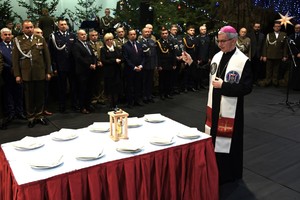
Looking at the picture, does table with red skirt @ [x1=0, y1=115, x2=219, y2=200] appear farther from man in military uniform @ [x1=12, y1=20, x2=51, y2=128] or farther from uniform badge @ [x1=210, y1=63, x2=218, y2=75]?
man in military uniform @ [x1=12, y1=20, x2=51, y2=128]

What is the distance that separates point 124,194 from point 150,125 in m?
0.84

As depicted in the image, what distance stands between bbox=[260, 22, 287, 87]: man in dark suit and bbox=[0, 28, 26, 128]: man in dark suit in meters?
6.24

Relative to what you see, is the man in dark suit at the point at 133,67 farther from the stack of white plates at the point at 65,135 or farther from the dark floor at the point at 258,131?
the stack of white plates at the point at 65,135

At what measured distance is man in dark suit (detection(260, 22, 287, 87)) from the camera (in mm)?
8477

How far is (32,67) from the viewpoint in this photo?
5152 mm

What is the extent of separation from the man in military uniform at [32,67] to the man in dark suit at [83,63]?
2.39ft

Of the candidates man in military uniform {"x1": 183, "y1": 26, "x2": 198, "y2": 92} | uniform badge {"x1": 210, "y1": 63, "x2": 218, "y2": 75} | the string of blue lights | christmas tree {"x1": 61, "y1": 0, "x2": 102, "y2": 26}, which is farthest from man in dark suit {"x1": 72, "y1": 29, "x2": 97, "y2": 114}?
the string of blue lights

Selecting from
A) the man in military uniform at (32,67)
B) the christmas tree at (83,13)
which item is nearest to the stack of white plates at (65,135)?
the man in military uniform at (32,67)

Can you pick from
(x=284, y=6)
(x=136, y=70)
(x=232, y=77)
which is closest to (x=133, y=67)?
(x=136, y=70)

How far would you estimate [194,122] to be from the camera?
18.7ft

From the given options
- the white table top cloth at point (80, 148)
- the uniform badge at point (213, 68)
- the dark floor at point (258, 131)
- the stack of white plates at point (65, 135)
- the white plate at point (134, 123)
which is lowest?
the dark floor at point (258, 131)

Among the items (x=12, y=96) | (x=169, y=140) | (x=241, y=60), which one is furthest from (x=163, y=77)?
(x=169, y=140)

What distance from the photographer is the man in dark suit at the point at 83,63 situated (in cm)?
596

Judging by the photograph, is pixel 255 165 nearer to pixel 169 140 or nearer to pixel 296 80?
pixel 169 140
